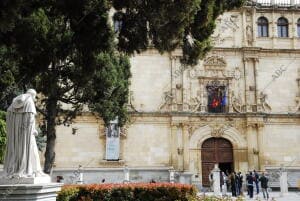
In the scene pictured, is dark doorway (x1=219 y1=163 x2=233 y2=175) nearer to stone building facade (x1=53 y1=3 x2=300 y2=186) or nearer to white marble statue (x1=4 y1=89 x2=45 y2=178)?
stone building facade (x1=53 y1=3 x2=300 y2=186)

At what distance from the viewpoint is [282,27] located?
31.3 m

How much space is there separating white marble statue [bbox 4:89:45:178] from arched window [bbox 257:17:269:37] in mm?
25006

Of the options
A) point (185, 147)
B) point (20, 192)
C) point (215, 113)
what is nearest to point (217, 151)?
point (185, 147)

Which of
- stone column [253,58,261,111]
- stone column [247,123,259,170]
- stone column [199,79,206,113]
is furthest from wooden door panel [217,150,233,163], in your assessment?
stone column [253,58,261,111]

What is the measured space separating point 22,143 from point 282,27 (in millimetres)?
26532

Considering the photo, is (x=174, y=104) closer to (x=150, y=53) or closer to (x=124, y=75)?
(x=150, y=53)

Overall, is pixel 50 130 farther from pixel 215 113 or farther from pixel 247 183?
pixel 215 113

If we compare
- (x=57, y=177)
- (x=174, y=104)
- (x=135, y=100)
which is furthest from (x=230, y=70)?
(x=57, y=177)

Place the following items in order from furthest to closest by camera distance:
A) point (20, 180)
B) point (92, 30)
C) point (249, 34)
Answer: point (249, 34), point (92, 30), point (20, 180)

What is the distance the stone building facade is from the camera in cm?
2811

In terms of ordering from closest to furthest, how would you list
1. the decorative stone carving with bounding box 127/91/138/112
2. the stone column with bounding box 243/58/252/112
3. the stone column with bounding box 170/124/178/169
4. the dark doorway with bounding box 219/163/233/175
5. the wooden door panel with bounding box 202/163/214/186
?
the stone column with bounding box 170/124/178/169
the decorative stone carving with bounding box 127/91/138/112
the wooden door panel with bounding box 202/163/214/186
the stone column with bounding box 243/58/252/112
the dark doorway with bounding box 219/163/233/175

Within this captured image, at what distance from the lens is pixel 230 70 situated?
30.1 meters

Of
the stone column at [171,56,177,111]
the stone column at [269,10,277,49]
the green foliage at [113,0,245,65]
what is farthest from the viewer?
the stone column at [269,10,277,49]

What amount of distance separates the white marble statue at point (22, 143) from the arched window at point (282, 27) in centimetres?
2575
